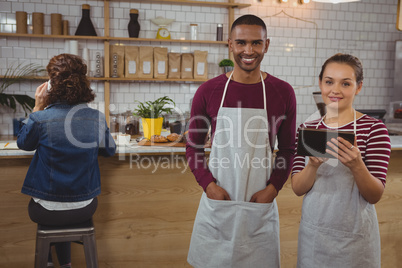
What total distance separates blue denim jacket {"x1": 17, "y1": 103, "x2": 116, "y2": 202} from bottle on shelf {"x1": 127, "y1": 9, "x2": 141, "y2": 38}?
2840mm

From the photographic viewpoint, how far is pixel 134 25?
4773 mm

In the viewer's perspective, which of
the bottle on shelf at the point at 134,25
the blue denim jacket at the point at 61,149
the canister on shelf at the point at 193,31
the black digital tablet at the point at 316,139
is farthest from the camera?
the canister on shelf at the point at 193,31

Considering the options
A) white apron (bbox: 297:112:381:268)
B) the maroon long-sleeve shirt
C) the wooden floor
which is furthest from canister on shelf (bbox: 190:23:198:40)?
white apron (bbox: 297:112:381:268)

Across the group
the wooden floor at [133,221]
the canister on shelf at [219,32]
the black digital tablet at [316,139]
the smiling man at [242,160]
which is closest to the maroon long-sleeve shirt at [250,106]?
the smiling man at [242,160]

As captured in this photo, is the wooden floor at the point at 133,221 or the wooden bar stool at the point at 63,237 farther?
the wooden floor at the point at 133,221

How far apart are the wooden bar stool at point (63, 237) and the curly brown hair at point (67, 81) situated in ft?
2.27

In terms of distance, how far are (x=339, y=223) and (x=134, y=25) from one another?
12.6 feet

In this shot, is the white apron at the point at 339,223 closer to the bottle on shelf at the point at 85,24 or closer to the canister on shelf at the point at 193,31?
the canister on shelf at the point at 193,31

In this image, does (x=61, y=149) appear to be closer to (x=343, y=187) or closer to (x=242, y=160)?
(x=242, y=160)

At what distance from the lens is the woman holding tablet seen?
61.8 inches

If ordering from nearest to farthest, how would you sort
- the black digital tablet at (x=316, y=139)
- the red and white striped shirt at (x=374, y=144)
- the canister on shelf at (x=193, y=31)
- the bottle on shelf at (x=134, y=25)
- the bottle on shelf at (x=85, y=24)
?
the black digital tablet at (x=316, y=139), the red and white striped shirt at (x=374, y=144), the bottle on shelf at (x=85, y=24), the bottle on shelf at (x=134, y=25), the canister on shelf at (x=193, y=31)

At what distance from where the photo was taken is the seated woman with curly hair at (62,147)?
2068mm

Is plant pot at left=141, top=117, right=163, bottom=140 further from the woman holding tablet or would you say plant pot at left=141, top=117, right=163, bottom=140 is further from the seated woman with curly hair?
the woman holding tablet

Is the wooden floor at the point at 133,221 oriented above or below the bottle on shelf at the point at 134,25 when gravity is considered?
below
